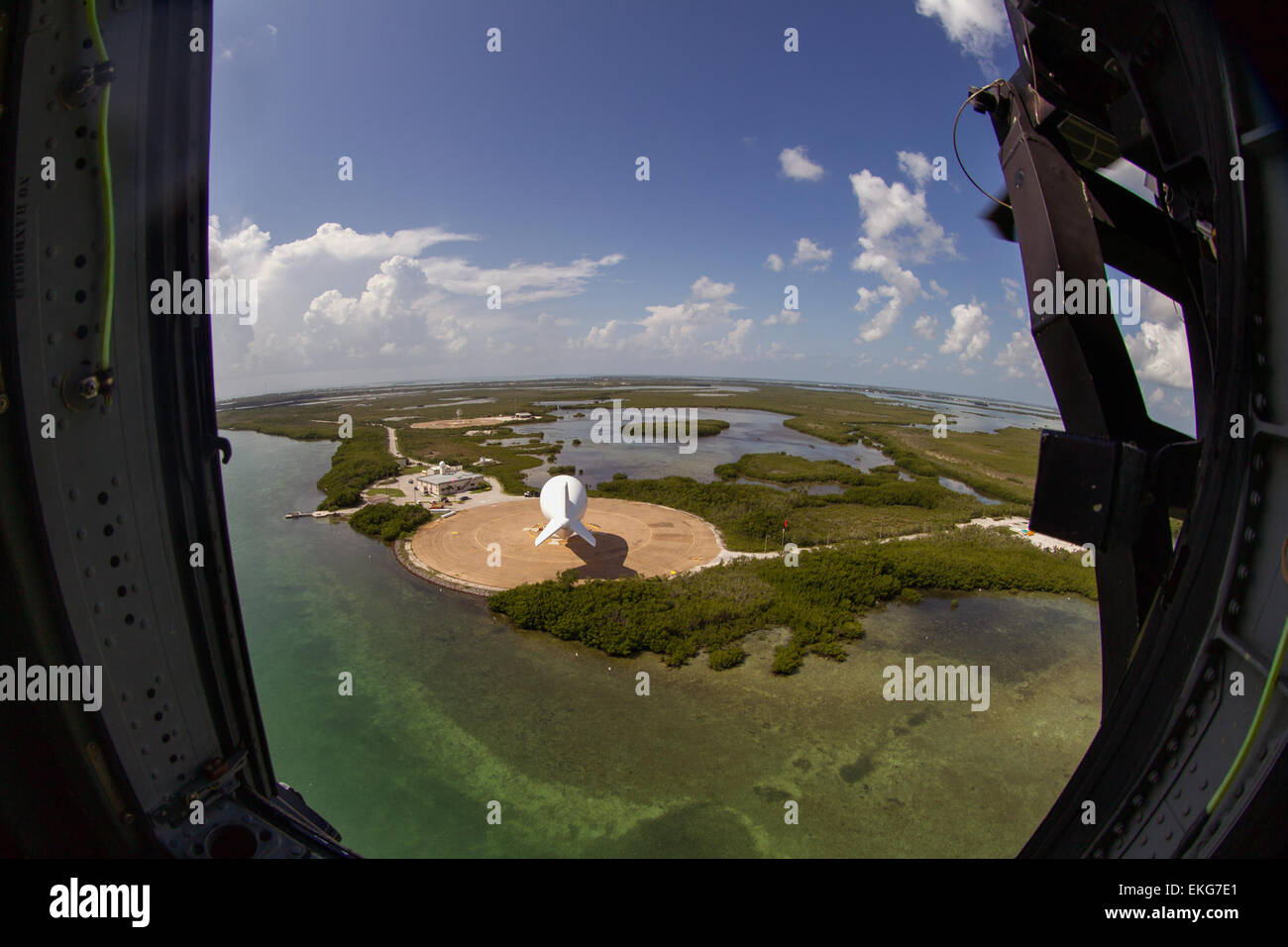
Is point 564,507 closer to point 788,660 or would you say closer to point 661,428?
point 788,660

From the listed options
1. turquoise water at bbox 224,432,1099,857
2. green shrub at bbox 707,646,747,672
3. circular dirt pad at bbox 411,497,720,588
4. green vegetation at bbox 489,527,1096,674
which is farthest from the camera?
circular dirt pad at bbox 411,497,720,588

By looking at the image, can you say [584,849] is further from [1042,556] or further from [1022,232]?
[1042,556]

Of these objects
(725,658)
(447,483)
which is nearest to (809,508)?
(725,658)

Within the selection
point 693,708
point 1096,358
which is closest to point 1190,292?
point 1096,358

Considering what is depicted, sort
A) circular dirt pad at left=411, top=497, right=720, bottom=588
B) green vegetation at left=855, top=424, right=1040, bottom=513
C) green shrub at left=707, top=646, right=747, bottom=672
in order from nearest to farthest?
1. green shrub at left=707, top=646, right=747, bottom=672
2. circular dirt pad at left=411, top=497, right=720, bottom=588
3. green vegetation at left=855, top=424, right=1040, bottom=513

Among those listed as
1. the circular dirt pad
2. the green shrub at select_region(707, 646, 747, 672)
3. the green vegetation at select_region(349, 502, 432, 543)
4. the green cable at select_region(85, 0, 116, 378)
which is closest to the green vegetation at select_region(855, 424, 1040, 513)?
the circular dirt pad

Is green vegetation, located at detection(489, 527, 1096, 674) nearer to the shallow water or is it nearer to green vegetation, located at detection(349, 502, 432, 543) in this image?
green vegetation, located at detection(349, 502, 432, 543)

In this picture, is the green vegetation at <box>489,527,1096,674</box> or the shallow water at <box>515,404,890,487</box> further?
the shallow water at <box>515,404,890,487</box>

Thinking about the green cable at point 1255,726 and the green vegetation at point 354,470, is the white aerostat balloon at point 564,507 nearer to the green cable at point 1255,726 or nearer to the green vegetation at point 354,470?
the green vegetation at point 354,470
